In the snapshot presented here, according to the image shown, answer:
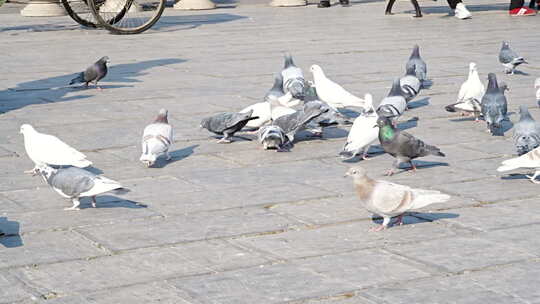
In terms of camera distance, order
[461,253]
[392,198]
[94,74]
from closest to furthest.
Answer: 1. [461,253]
2. [392,198]
3. [94,74]

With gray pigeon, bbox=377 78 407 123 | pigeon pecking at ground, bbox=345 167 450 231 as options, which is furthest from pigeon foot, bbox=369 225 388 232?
gray pigeon, bbox=377 78 407 123

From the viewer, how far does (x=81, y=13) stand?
17.2m

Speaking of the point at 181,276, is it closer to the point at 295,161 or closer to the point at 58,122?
the point at 295,161

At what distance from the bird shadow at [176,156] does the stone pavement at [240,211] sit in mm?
33

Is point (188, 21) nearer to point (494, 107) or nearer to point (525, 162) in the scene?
point (494, 107)

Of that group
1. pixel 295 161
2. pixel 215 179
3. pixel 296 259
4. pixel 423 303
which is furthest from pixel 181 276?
pixel 295 161

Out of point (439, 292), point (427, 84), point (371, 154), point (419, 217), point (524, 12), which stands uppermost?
point (439, 292)

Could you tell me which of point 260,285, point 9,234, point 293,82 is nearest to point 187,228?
point 9,234

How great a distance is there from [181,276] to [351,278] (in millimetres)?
833

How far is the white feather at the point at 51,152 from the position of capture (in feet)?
22.3

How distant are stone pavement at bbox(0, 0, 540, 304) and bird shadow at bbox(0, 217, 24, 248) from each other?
2 centimetres

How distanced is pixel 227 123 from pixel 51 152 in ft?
5.47

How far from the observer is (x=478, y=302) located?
452 centimetres

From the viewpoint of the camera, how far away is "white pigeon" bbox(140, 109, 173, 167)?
7219 mm
